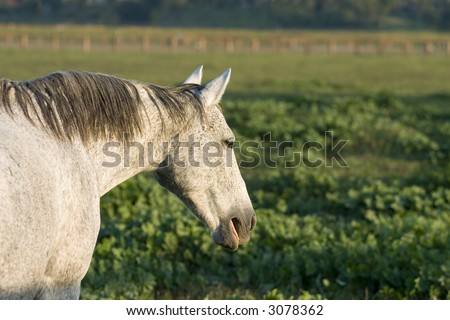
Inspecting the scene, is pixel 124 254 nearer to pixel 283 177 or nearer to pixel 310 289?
pixel 310 289

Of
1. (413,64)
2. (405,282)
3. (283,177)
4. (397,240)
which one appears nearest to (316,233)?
(397,240)

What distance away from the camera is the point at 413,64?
47312 mm

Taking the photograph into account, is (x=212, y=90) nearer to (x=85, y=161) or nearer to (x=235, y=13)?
(x=85, y=161)

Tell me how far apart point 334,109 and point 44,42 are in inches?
1882

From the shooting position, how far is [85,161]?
4234 millimetres

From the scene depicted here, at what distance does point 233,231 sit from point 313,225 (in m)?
4.41

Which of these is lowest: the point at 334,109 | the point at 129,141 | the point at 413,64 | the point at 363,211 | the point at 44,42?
the point at 44,42

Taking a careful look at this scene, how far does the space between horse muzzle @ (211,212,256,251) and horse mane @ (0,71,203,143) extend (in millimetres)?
725

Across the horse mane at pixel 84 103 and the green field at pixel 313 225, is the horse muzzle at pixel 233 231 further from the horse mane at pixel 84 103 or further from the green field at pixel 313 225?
the green field at pixel 313 225

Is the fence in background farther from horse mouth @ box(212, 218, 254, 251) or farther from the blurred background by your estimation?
horse mouth @ box(212, 218, 254, 251)

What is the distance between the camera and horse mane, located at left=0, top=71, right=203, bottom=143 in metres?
4.14

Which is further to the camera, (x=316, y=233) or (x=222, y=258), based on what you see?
(x=316, y=233)

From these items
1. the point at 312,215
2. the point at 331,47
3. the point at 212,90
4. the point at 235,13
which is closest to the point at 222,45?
the point at 331,47

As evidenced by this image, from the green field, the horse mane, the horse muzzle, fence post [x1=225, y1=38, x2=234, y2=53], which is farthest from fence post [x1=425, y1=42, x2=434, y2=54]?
the horse mane
